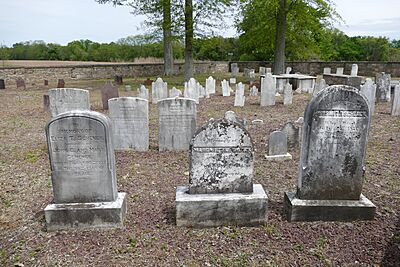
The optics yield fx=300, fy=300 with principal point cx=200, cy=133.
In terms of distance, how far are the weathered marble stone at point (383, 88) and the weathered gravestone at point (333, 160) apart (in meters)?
10.6

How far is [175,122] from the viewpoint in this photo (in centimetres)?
669

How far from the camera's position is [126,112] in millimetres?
6676

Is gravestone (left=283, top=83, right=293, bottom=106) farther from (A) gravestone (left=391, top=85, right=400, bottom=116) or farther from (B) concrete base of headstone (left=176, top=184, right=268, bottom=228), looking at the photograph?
(B) concrete base of headstone (left=176, top=184, right=268, bottom=228)

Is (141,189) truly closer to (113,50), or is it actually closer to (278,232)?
(278,232)

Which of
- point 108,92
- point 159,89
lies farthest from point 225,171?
point 159,89

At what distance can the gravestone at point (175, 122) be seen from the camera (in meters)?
6.55

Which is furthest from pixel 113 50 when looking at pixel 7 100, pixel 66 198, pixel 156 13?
pixel 66 198

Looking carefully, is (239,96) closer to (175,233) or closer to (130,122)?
(130,122)

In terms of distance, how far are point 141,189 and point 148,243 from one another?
149cm

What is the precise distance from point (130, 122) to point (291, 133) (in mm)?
3600

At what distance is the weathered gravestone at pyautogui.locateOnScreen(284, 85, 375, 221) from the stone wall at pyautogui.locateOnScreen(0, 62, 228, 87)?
76.8ft

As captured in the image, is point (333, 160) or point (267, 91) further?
point (267, 91)

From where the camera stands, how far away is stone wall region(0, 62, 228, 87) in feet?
73.5

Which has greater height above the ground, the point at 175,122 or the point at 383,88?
the point at 383,88
